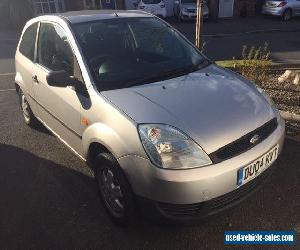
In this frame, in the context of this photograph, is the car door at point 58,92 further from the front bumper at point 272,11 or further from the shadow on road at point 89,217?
the front bumper at point 272,11

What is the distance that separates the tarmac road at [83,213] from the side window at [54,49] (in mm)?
1294

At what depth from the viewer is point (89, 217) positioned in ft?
11.2

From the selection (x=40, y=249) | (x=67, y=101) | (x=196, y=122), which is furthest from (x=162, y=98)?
(x=40, y=249)

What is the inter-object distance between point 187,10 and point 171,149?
1698cm

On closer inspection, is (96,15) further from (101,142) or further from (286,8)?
(286,8)

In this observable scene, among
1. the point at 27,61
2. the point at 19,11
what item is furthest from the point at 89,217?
the point at 19,11

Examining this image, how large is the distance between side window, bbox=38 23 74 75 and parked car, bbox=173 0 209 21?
15082 mm

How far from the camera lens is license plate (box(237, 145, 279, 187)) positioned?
2.72 metres

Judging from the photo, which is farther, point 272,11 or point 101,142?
point 272,11

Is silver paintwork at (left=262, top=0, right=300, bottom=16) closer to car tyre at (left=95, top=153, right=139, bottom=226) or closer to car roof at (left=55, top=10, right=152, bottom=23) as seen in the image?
car roof at (left=55, top=10, right=152, bottom=23)

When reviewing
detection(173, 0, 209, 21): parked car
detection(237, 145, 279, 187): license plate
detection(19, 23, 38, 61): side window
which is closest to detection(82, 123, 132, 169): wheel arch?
detection(237, 145, 279, 187): license plate

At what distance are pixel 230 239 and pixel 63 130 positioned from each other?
7.09ft

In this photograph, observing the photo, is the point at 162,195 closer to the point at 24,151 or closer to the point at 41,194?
the point at 41,194

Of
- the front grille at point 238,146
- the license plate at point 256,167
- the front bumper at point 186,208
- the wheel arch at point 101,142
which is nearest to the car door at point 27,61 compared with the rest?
the wheel arch at point 101,142
